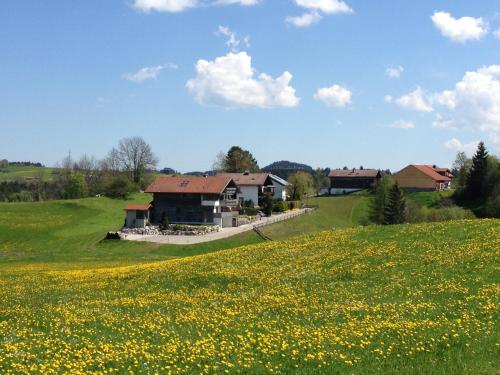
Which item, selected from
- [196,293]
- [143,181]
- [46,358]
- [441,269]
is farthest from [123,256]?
[143,181]

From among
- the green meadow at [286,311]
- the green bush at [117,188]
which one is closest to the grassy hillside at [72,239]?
the green bush at [117,188]

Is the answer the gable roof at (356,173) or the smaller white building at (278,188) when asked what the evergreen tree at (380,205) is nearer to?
the smaller white building at (278,188)

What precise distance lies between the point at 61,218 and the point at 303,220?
45.3 metres

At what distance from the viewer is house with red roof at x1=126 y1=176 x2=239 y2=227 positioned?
92.2 metres

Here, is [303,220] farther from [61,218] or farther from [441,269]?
[441,269]

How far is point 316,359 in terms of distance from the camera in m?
12.7

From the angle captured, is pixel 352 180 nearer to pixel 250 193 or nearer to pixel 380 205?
pixel 250 193

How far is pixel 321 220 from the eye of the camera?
102875 millimetres

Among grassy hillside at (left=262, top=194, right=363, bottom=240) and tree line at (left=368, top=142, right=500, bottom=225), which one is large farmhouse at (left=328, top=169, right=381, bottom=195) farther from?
tree line at (left=368, top=142, right=500, bottom=225)

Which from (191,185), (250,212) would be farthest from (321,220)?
(191,185)

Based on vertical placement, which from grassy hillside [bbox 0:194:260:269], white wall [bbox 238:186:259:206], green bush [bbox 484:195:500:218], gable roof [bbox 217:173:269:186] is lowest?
grassy hillside [bbox 0:194:260:269]

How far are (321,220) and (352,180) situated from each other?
6935 centimetres

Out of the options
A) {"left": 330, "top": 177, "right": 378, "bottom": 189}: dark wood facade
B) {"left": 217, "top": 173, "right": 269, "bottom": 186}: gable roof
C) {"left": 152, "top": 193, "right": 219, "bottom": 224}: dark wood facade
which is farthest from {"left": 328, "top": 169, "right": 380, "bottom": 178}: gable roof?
{"left": 152, "top": 193, "right": 219, "bottom": 224}: dark wood facade

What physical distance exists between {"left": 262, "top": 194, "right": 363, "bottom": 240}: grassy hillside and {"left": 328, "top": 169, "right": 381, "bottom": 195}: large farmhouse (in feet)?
68.7
